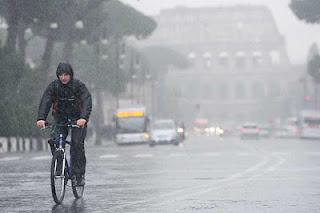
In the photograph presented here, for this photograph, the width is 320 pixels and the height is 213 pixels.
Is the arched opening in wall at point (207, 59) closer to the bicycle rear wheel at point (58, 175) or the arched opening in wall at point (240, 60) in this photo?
the arched opening in wall at point (240, 60)

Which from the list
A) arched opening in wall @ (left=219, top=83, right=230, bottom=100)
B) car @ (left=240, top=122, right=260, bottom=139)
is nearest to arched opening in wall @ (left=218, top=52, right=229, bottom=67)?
arched opening in wall @ (left=219, top=83, right=230, bottom=100)

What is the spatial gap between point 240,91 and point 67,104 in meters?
177

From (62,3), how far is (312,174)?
97.9ft

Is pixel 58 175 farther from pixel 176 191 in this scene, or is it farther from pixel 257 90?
pixel 257 90

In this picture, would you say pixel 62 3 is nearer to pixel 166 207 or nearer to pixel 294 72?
pixel 166 207

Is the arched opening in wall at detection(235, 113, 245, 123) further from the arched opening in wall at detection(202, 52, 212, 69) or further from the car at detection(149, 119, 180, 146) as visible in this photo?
the car at detection(149, 119, 180, 146)

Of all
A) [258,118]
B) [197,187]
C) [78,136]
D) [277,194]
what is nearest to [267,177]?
[197,187]

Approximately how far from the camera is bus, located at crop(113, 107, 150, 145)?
63719 mm

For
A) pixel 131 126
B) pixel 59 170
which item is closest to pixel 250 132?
pixel 131 126

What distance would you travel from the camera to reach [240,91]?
7431 inches

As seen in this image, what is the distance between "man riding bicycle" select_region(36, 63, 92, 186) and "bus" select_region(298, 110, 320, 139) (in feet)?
238

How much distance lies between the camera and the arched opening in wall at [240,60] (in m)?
194

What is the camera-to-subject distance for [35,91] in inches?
1772

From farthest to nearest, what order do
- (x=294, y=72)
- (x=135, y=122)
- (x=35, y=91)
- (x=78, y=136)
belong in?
(x=294, y=72) < (x=135, y=122) < (x=35, y=91) < (x=78, y=136)
